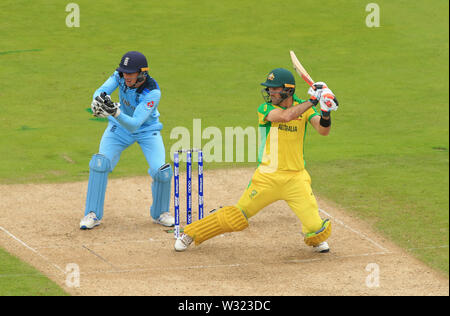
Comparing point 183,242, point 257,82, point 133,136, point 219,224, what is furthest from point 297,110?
point 257,82

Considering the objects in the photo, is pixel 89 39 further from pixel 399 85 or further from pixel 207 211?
pixel 207 211

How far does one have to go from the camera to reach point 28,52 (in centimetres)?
2281

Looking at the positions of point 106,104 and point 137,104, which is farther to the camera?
point 137,104

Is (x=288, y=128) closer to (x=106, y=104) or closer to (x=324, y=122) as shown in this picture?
(x=324, y=122)

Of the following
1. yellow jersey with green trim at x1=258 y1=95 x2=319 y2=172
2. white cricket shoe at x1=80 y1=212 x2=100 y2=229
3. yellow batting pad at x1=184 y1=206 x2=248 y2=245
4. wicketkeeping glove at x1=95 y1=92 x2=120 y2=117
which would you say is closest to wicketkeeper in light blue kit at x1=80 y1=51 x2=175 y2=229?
white cricket shoe at x1=80 y1=212 x2=100 y2=229

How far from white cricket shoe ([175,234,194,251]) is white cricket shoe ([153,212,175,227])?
1.12 metres

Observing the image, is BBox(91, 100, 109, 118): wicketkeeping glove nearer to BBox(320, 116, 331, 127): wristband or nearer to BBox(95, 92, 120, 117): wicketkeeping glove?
BBox(95, 92, 120, 117): wicketkeeping glove

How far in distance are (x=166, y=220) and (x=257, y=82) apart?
9681 mm

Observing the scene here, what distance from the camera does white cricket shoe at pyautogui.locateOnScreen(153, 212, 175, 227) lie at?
40.3ft

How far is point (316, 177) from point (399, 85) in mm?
7618

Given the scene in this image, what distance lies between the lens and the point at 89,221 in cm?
1205

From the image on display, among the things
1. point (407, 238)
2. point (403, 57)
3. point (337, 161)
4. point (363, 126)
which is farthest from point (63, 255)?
point (403, 57)

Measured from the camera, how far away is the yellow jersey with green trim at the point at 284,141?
427 inches

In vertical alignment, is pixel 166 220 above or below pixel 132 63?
below
